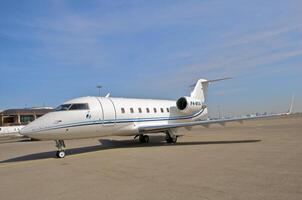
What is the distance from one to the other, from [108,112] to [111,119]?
41 cm

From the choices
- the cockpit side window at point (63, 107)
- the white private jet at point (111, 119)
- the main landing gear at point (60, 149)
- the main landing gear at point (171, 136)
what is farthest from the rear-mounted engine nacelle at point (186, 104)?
the main landing gear at point (60, 149)

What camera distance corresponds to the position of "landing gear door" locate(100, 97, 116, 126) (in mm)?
16578

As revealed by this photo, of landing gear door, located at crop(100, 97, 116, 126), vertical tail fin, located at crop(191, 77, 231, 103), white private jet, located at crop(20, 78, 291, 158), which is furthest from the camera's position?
vertical tail fin, located at crop(191, 77, 231, 103)

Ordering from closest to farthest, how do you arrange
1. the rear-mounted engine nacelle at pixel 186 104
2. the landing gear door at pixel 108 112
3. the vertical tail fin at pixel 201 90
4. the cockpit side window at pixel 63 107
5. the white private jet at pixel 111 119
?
the white private jet at pixel 111 119
the cockpit side window at pixel 63 107
the landing gear door at pixel 108 112
the rear-mounted engine nacelle at pixel 186 104
the vertical tail fin at pixel 201 90

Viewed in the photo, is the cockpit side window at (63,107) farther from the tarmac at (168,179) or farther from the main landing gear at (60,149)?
the tarmac at (168,179)

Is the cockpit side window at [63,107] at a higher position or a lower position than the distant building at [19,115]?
lower

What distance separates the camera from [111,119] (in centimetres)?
1692

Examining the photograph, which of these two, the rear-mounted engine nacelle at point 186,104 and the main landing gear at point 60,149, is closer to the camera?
the main landing gear at point 60,149

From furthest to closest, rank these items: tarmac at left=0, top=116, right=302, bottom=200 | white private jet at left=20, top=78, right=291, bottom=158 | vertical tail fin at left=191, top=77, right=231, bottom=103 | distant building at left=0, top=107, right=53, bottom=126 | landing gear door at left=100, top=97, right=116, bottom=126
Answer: distant building at left=0, top=107, right=53, bottom=126, vertical tail fin at left=191, top=77, right=231, bottom=103, landing gear door at left=100, top=97, right=116, bottom=126, white private jet at left=20, top=78, right=291, bottom=158, tarmac at left=0, top=116, right=302, bottom=200

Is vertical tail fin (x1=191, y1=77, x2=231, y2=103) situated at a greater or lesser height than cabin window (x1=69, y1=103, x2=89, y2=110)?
greater

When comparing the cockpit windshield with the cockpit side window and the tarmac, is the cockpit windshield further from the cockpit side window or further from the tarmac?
the tarmac

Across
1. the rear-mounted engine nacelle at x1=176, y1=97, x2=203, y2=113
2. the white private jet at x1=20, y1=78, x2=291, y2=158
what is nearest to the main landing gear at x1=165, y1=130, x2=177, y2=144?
the white private jet at x1=20, y1=78, x2=291, y2=158

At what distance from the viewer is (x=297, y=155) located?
11258mm

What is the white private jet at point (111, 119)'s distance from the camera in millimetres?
14367
